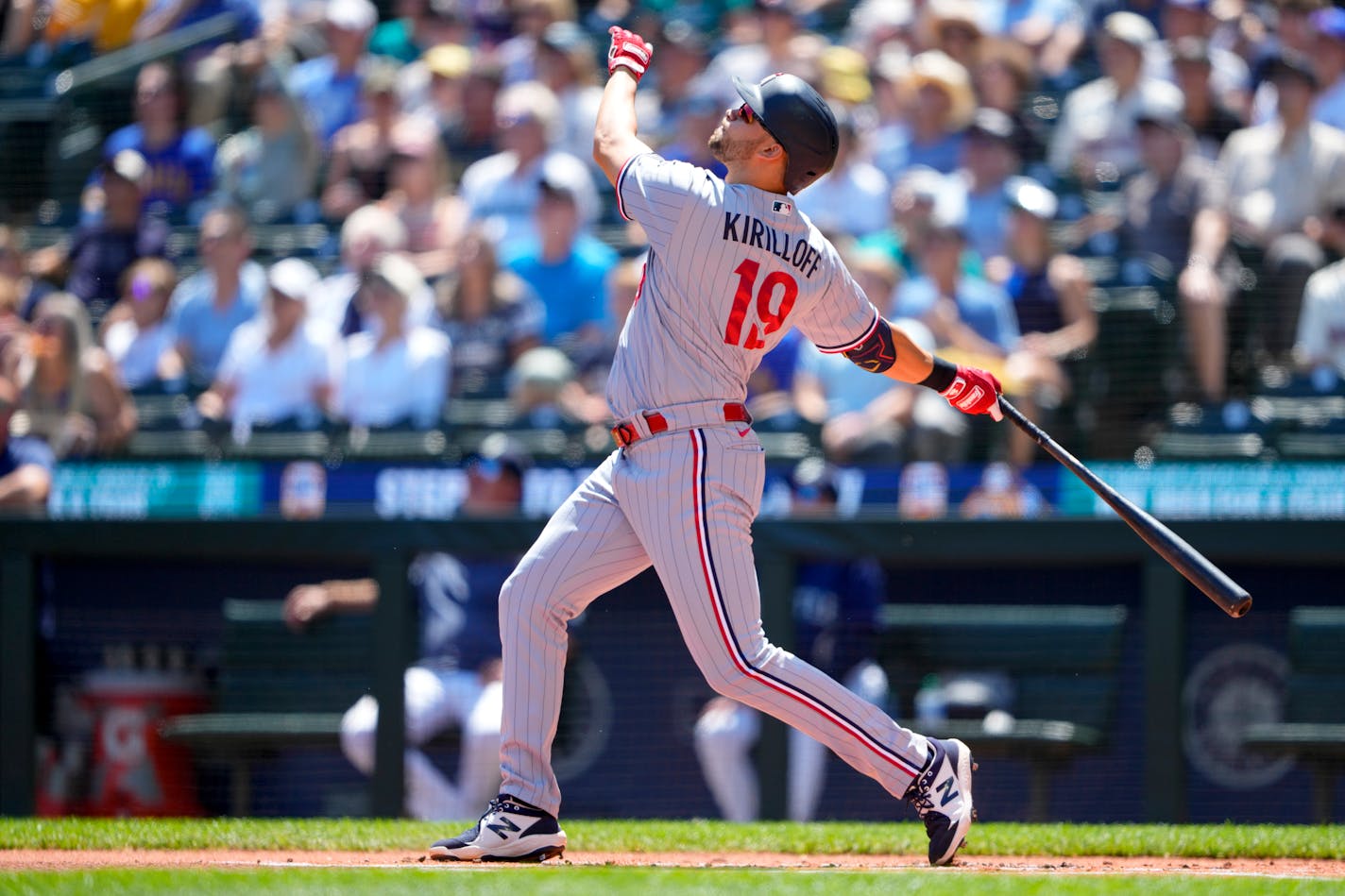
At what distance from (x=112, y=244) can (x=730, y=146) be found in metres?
6.41

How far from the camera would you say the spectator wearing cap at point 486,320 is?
7.97 m

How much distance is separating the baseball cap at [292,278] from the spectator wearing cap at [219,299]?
13 centimetres

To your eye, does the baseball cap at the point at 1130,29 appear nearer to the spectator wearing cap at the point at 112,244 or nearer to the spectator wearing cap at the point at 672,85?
the spectator wearing cap at the point at 672,85

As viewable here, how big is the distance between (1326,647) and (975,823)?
1283 mm

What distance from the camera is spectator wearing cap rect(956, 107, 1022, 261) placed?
8016 mm

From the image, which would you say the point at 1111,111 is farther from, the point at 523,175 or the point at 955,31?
the point at 523,175

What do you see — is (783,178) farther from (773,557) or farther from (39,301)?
(39,301)

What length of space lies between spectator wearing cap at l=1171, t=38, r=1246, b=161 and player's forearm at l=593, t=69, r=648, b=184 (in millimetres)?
4625

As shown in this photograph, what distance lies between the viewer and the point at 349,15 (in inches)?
401

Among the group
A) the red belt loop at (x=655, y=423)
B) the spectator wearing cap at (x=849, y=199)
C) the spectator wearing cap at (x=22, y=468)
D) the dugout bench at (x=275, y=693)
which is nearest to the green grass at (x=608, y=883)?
the red belt loop at (x=655, y=423)

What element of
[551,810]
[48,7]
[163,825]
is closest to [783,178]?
[551,810]

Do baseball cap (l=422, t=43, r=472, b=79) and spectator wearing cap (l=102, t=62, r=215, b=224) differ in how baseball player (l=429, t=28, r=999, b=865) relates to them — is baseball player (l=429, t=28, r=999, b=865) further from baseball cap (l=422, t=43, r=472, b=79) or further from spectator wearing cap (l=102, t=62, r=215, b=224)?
spectator wearing cap (l=102, t=62, r=215, b=224)

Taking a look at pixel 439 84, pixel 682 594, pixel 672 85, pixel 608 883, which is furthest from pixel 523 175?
→ pixel 608 883

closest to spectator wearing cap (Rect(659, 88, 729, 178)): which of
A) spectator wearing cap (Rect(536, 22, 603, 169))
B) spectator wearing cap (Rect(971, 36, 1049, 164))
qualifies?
spectator wearing cap (Rect(536, 22, 603, 169))
